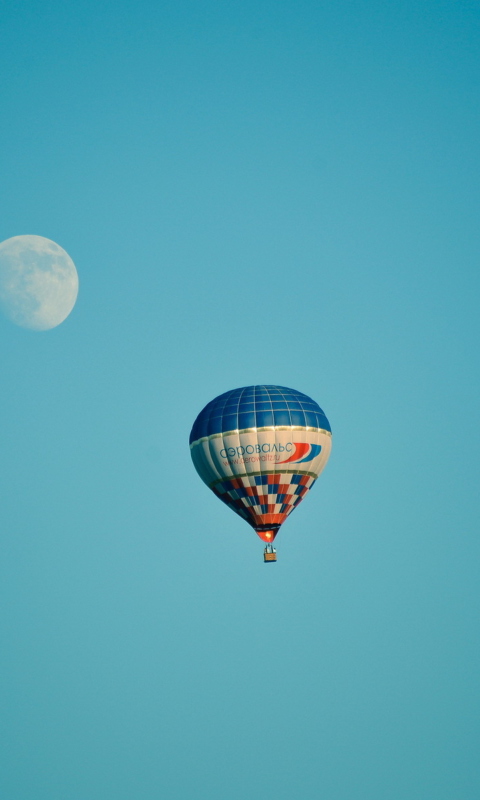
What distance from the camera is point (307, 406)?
1879 inches

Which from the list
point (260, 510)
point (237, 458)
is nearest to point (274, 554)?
point (260, 510)

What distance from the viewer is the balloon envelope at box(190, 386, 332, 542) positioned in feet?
152

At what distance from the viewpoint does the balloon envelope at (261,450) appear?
1818 inches

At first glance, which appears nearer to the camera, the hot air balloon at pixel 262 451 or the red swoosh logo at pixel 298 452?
the hot air balloon at pixel 262 451

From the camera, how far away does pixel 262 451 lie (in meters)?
46.1

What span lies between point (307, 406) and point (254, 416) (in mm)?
3072

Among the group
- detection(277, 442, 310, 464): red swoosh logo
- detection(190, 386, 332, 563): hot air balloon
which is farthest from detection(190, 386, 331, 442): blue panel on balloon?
detection(277, 442, 310, 464): red swoosh logo

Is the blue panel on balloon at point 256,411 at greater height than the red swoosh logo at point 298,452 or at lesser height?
greater

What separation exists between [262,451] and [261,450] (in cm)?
7

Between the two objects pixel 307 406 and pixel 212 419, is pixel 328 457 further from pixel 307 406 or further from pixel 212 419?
pixel 212 419

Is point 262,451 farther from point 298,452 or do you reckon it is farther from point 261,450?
point 298,452

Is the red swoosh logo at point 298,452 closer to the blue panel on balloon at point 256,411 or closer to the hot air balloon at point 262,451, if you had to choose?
the hot air balloon at point 262,451

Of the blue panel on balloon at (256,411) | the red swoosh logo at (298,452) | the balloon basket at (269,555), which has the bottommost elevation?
the balloon basket at (269,555)

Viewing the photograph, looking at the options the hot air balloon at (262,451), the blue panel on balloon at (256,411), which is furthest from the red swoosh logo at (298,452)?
the blue panel on balloon at (256,411)
